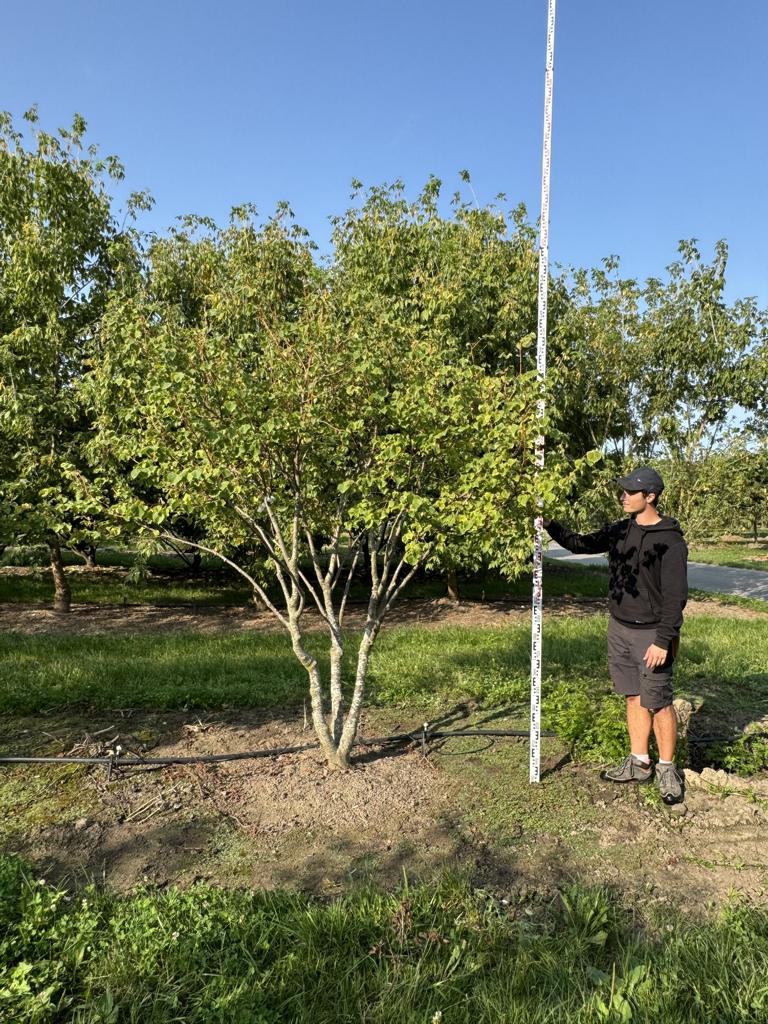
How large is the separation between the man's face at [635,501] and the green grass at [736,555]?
17978 millimetres

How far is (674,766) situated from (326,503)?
2722mm

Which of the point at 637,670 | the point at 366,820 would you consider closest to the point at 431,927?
the point at 366,820

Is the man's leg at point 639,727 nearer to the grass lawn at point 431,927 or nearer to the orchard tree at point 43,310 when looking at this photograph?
the grass lawn at point 431,927

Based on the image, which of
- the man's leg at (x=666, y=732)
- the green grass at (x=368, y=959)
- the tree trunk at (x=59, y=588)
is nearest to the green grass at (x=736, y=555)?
the man's leg at (x=666, y=732)

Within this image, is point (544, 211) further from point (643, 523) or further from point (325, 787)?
point (325, 787)

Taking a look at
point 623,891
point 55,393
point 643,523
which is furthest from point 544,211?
point 55,393

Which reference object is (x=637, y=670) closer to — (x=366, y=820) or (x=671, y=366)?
(x=366, y=820)

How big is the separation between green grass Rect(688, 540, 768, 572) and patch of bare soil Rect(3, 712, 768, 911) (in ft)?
59.9

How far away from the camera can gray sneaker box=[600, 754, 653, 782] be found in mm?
3703

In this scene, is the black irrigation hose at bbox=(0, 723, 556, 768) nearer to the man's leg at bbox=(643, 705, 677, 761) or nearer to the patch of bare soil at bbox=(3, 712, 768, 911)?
the patch of bare soil at bbox=(3, 712, 768, 911)

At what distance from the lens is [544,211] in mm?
3592

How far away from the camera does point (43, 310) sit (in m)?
8.44

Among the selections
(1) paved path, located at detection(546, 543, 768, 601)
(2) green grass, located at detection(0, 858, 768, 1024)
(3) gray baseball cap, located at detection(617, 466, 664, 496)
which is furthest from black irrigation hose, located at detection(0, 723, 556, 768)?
(1) paved path, located at detection(546, 543, 768, 601)

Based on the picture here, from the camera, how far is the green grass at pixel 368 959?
1.99 m
